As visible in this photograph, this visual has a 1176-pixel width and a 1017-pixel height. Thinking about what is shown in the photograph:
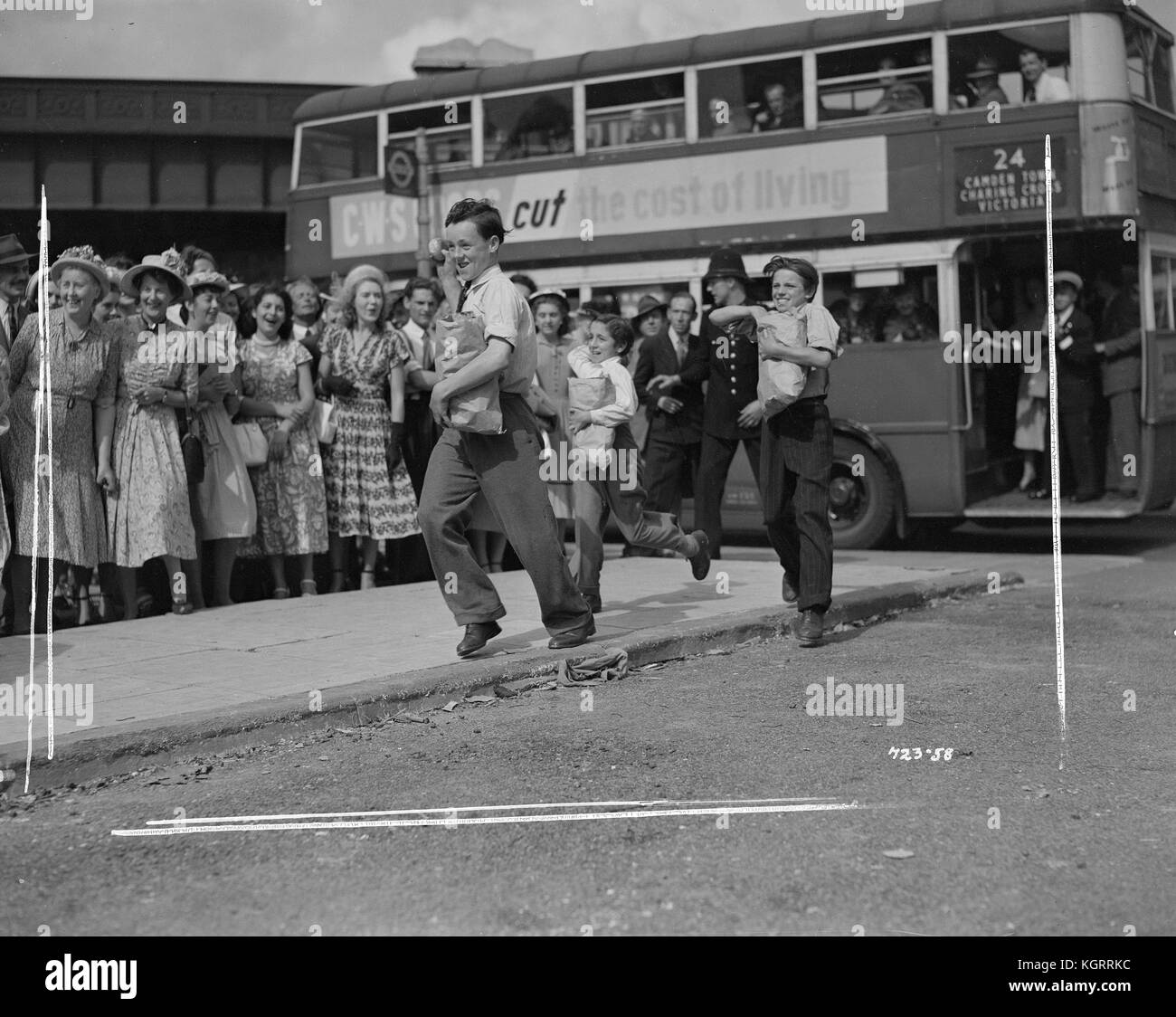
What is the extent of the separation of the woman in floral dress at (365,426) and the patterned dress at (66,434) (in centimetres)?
161

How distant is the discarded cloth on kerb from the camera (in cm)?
662

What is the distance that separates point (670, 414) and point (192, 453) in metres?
3.89

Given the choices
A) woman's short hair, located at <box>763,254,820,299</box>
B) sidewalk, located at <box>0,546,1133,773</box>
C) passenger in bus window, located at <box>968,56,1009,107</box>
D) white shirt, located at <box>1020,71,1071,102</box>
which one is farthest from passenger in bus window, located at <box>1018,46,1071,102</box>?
woman's short hair, located at <box>763,254,820,299</box>

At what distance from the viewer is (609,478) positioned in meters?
8.08

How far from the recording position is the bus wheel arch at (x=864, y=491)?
13047 millimetres

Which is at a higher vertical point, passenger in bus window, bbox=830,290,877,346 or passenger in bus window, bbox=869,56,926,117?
passenger in bus window, bbox=869,56,926,117

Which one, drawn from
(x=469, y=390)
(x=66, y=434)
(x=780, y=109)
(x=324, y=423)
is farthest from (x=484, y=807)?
(x=780, y=109)

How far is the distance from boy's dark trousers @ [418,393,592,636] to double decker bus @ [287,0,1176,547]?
20.5 ft

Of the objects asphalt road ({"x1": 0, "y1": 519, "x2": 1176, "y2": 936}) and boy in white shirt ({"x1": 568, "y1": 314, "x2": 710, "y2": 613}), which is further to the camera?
boy in white shirt ({"x1": 568, "y1": 314, "x2": 710, "y2": 613})

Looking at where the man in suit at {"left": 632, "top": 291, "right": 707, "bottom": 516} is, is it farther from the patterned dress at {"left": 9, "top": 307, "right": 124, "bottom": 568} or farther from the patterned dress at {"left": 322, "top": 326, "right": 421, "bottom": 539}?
the patterned dress at {"left": 9, "top": 307, "right": 124, "bottom": 568}

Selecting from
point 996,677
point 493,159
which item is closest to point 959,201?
point 493,159

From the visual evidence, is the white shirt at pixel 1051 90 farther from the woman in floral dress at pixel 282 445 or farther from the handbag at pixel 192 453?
the handbag at pixel 192 453

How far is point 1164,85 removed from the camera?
1275 centimetres

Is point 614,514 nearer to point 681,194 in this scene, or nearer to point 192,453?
point 192,453
